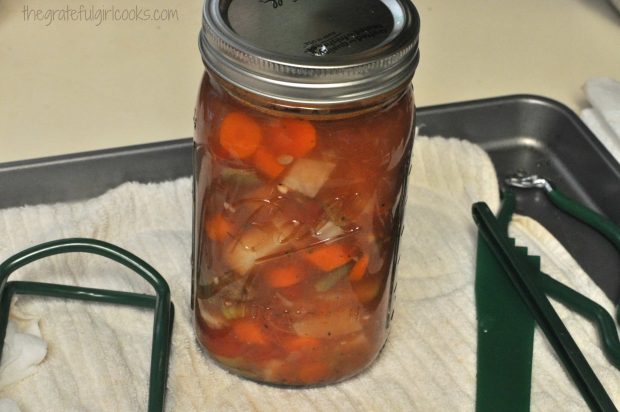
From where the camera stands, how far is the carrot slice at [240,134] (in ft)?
1.67

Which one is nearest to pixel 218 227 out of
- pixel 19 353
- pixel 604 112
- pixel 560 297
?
pixel 19 353

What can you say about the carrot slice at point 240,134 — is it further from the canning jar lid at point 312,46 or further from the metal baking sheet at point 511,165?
the metal baking sheet at point 511,165

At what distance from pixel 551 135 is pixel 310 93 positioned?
1.31 ft

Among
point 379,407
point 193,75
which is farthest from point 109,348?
point 193,75

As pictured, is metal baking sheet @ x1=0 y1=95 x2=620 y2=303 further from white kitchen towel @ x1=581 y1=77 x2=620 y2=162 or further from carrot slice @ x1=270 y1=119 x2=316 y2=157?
carrot slice @ x1=270 y1=119 x2=316 y2=157

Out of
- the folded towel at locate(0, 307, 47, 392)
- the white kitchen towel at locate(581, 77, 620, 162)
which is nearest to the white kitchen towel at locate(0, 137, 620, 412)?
the folded towel at locate(0, 307, 47, 392)

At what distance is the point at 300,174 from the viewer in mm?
515

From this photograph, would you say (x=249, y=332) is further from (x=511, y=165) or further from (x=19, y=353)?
(x=511, y=165)

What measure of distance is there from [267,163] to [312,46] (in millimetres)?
68

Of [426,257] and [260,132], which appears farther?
[426,257]

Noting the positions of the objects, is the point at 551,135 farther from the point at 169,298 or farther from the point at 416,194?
the point at 169,298

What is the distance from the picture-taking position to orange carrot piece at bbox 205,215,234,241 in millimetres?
553

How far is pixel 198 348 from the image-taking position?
2.08ft

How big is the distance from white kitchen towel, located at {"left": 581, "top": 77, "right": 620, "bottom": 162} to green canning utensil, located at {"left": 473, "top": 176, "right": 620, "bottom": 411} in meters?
0.10
